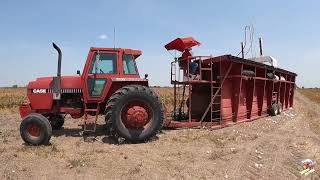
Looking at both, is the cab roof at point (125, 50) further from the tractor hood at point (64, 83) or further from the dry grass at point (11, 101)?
the dry grass at point (11, 101)

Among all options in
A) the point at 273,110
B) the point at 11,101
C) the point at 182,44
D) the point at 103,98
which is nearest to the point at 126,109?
the point at 103,98

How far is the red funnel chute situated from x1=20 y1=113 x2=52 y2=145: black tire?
5.43 m

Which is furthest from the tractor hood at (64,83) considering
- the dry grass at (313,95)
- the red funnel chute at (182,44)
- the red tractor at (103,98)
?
the dry grass at (313,95)

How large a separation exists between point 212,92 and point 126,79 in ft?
12.0

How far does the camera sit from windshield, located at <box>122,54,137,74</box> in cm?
1143

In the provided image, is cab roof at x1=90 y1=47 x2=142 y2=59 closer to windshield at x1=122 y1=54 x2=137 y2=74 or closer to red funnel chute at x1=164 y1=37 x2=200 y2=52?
windshield at x1=122 y1=54 x2=137 y2=74

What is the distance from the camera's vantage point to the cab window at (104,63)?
1115cm

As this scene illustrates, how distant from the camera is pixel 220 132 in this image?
40.9 feet

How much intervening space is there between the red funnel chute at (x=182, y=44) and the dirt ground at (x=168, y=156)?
306 centimetres

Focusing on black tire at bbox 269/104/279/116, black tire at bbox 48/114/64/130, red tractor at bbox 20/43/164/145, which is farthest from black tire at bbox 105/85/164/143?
black tire at bbox 269/104/279/116

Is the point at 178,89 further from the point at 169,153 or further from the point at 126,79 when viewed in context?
the point at 169,153

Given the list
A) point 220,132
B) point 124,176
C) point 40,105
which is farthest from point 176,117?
point 124,176

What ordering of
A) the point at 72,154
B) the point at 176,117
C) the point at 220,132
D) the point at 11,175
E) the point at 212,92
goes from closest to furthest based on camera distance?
the point at 11,175 → the point at 72,154 → the point at 220,132 → the point at 212,92 → the point at 176,117

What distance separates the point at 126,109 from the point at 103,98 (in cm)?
77
